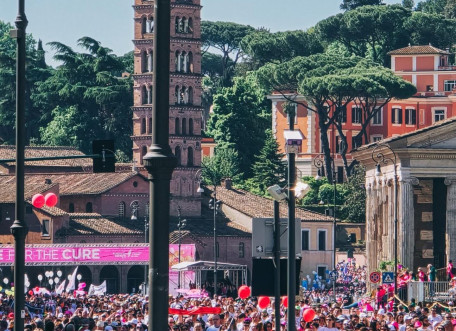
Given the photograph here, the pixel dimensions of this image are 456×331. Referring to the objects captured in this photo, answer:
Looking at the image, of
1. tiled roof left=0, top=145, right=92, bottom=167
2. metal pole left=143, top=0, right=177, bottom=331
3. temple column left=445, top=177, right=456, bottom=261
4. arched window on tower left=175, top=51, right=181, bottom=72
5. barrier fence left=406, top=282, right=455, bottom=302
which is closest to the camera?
metal pole left=143, top=0, right=177, bottom=331

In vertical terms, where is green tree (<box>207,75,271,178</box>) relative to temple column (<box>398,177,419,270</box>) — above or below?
above

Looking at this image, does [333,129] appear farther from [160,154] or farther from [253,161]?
[160,154]

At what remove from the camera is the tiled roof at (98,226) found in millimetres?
107000

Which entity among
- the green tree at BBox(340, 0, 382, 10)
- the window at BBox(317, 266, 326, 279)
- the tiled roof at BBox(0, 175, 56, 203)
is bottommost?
the window at BBox(317, 266, 326, 279)

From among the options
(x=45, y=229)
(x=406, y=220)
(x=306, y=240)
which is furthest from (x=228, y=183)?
(x=406, y=220)

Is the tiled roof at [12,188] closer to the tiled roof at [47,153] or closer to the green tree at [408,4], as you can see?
the tiled roof at [47,153]

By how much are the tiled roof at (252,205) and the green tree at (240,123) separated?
1320 cm

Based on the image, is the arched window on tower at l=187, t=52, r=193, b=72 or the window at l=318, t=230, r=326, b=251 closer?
the arched window on tower at l=187, t=52, r=193, b=72

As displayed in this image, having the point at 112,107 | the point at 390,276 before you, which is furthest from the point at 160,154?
the point at 112,107

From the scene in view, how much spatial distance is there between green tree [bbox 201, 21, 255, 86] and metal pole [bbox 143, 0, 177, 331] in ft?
541

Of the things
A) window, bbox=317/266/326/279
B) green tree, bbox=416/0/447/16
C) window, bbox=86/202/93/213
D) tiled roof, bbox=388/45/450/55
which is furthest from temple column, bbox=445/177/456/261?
green tree, bbox=416/0/447/16

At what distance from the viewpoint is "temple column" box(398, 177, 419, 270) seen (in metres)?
69.2

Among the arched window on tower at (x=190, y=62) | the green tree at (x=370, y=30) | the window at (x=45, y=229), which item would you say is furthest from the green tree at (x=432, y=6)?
the window at (x=45, y=229)

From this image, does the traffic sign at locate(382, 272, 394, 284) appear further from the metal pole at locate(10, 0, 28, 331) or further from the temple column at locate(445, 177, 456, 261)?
the metal pole at locate(10, 0, 28, 331)
